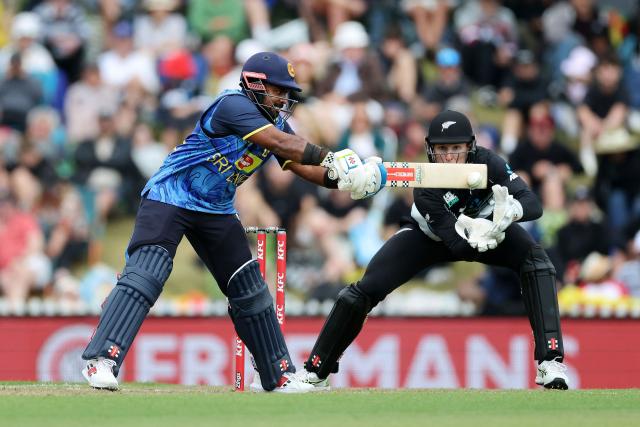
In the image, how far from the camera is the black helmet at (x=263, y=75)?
8.57 m

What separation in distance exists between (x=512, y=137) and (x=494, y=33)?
1775mm

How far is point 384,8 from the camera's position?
1692cm

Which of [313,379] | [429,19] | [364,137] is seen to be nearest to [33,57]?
[364,137]

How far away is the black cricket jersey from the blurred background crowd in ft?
12.1

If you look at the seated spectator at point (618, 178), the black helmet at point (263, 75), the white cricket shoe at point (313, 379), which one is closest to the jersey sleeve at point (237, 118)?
the black helmet at point (263, 75)

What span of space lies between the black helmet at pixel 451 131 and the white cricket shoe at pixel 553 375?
1.45 metres

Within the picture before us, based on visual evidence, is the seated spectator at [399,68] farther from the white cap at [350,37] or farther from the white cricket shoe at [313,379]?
the white cricket shoe at [313,379]

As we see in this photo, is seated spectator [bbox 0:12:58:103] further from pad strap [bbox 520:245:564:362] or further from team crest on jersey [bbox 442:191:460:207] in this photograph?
pad strap [bbox 520:245:564:362]

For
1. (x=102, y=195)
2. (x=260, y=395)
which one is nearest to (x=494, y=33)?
(x=102, y=195)

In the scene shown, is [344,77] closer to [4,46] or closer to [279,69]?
[4,46]

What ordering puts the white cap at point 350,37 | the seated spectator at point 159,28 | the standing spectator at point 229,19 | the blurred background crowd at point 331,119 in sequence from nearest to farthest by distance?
the blurred background crowd at point 331,119
the white cap at point 350,37
the seated spectator at point 159,28
the standing spectator at point 229,19

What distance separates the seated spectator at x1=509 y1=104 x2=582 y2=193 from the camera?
48.2 feet

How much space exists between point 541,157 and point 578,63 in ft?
5.94

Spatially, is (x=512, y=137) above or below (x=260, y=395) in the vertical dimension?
above
